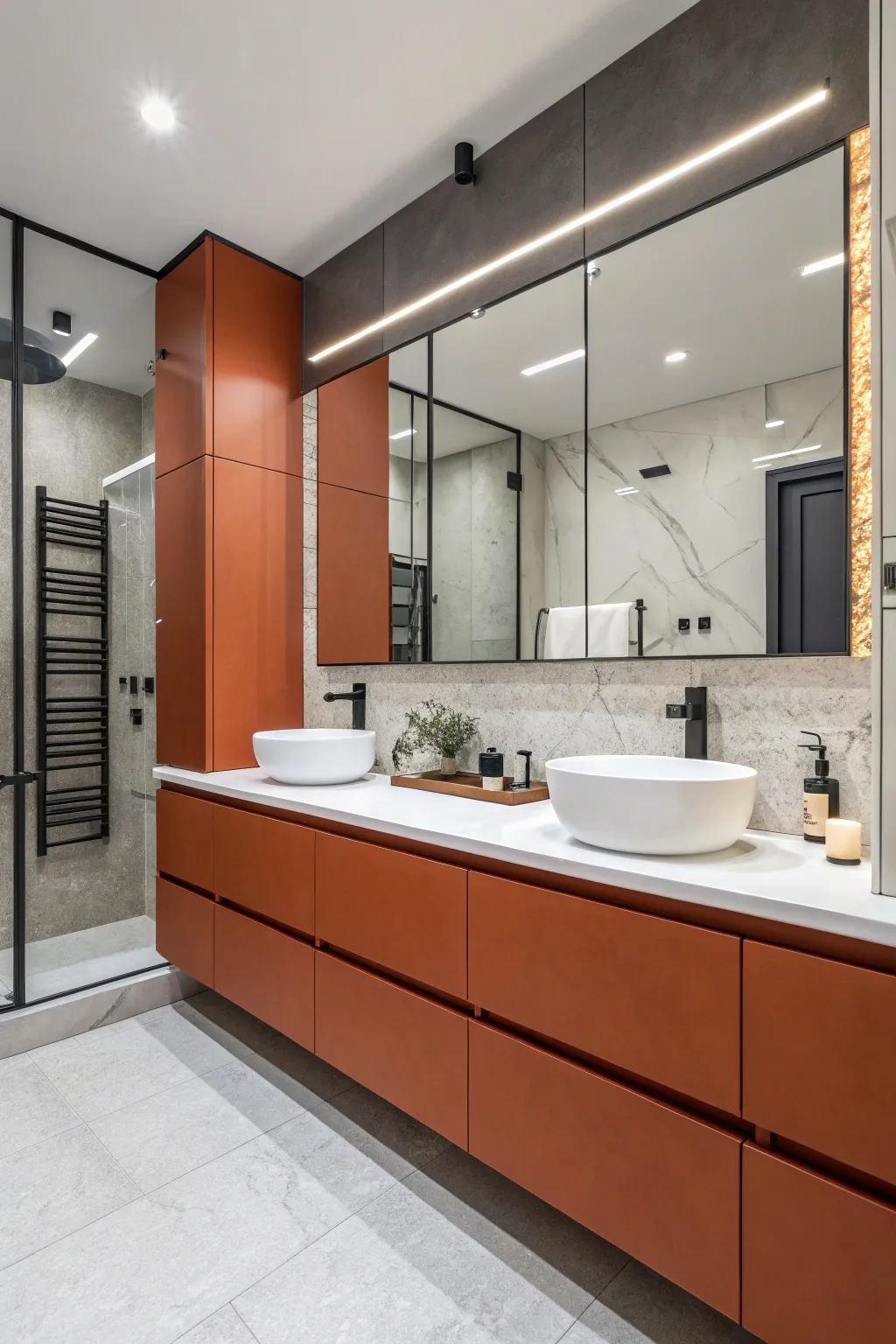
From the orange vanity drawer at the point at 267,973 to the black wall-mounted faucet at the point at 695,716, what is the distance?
44.9 inches

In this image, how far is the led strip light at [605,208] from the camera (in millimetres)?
1593

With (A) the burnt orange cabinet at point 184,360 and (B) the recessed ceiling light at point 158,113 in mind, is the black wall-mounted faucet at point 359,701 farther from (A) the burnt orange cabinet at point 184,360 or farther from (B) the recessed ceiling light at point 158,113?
(B) the recessed ceiling light at point 158,113

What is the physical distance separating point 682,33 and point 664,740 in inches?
66.9

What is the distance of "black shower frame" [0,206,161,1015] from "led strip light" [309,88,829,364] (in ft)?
3.67

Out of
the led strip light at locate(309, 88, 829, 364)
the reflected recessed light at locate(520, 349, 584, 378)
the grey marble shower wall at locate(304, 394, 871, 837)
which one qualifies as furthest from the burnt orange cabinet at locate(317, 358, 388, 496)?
the grey marble shower wall at locate(304, 394, 871, 837)

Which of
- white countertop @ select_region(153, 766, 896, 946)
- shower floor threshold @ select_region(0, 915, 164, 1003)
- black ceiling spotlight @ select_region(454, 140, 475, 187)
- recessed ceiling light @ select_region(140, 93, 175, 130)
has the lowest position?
shower floor threshold @ select_region(0, 915, 164, 1003)

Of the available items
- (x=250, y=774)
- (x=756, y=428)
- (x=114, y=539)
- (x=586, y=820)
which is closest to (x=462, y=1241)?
(x=586, y=820)

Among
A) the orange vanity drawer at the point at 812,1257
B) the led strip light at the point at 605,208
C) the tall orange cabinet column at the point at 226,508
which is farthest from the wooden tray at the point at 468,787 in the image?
the led strip light at the point at 605,208

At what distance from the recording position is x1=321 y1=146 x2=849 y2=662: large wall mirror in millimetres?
1600

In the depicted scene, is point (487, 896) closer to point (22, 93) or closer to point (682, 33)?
point (682, 33)

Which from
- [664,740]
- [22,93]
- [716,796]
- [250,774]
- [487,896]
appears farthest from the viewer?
[250,774]

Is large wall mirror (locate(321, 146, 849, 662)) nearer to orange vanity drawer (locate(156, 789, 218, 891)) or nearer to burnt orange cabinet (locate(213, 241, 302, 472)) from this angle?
burnt orange cabinet (locate(213, 241, 302, 472))

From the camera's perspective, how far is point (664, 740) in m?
1.87

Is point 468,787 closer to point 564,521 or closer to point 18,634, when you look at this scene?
point 564,521
